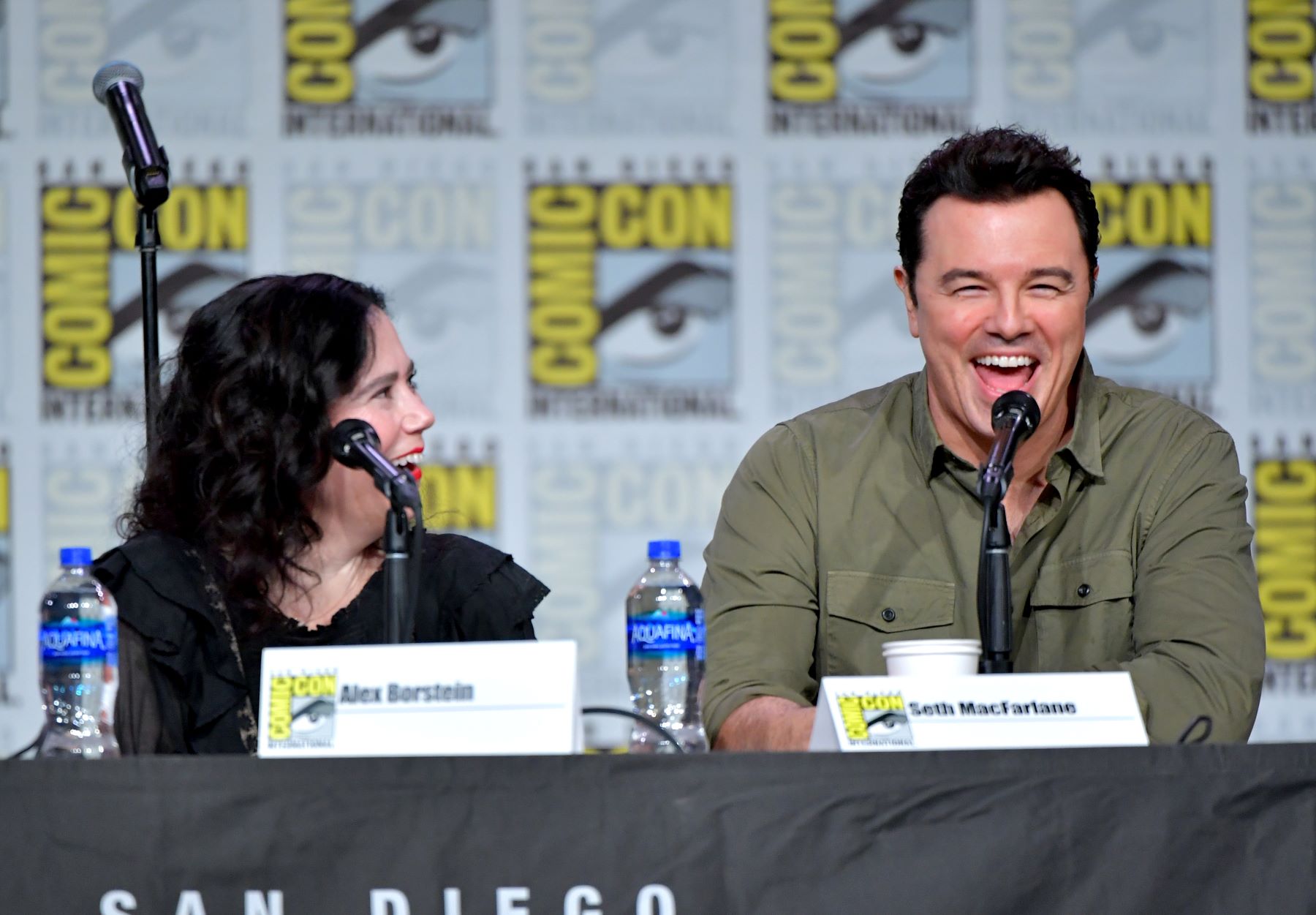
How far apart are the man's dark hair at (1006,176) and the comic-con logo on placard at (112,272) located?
5.37ft

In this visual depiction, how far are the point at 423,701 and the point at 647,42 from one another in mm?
2283

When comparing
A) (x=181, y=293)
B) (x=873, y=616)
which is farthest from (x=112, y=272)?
(x=873, y=616)

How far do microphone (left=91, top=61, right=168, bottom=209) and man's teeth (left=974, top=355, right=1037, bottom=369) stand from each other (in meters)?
1.06

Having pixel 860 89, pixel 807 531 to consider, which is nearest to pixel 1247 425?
pixel 860 89

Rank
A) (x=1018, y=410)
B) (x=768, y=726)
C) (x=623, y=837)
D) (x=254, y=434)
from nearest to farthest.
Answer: (x=623, y=837) → (x=1018, y=410) → (x=768, y=726) → (x=254, y=434)

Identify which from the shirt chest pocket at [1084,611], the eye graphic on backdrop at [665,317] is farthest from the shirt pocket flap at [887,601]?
the eye graphic on backdrop at [665,317]

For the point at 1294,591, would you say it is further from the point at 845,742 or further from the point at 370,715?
the point at 370,715

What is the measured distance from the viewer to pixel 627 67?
327 cm

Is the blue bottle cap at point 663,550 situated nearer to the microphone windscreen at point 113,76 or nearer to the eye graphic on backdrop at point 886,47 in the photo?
the microphone windscreen at point 113,76

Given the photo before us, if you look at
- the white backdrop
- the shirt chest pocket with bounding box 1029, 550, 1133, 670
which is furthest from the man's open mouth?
the white backdrop

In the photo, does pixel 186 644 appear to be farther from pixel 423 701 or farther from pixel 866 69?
pixel 866 69

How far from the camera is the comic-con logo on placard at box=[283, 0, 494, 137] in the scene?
323cm

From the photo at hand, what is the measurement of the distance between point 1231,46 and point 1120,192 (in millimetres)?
370

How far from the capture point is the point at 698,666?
5.62 ft
